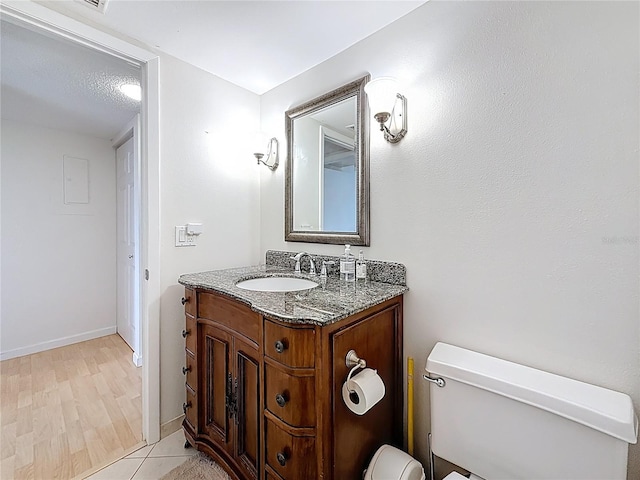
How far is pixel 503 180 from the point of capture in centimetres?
104

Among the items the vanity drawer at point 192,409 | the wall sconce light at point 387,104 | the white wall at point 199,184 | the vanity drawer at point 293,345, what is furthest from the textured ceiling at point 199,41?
the vanity drawer at point 192,409

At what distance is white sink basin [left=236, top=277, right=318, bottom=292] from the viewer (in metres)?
1.51

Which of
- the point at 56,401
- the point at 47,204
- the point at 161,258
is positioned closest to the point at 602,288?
the point at 161,258

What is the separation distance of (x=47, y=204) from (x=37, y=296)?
2.88 feet

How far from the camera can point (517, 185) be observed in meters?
1.01

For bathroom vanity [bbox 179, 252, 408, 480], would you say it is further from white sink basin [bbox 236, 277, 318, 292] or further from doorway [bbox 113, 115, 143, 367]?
doorway [bbox 113, 115, 143, 367]

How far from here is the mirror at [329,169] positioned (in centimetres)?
145

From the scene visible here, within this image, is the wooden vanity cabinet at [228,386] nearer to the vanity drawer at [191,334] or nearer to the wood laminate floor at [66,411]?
the vanity drawer at [191,334]

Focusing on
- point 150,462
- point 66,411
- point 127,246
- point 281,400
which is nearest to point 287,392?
point 281,400

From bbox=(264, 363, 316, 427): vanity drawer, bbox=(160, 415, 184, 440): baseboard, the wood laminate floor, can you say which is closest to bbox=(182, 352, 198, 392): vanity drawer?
bbox=(160, 415, 184, 440): baseboard

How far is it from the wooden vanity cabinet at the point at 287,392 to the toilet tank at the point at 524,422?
0.24m

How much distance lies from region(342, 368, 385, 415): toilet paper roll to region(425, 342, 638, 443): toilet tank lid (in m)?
0.23

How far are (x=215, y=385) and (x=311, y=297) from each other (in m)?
0.68

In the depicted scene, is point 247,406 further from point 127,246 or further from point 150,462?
point 127,246
